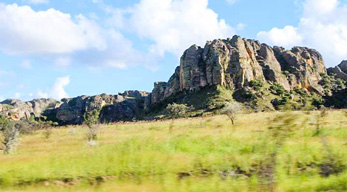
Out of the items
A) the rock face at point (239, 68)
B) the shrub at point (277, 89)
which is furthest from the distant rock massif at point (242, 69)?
the shrub at point (277, 89)

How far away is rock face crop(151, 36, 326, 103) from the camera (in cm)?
13125

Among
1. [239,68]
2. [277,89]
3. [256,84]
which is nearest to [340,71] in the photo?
[277,89]

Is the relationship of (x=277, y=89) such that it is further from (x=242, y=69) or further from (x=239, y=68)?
(x=239, y=68)

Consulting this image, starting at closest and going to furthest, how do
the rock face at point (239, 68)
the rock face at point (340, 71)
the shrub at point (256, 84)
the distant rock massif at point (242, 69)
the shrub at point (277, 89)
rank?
the shrub at point (256, 84)
the shrub at point (277, 89)
the rock face at point (239, 68)
the distant rock massif at point (242, 69)
the rock face at point (340, 71)

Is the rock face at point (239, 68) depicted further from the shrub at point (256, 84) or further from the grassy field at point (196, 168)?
the grassy field at point (196, 168)

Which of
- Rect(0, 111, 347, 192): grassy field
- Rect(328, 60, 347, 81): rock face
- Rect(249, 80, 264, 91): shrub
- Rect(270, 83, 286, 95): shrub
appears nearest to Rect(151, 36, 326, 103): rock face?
→ Rect(249, 80, 264, 91): shrub

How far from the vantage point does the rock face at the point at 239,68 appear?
131250 mm

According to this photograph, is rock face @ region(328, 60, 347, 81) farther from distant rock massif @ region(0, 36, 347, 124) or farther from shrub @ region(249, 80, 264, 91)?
shrub @ region(249, 80, 264, 91)

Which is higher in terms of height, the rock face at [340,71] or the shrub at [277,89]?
the rock face at [340,71]

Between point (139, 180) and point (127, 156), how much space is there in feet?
5.42

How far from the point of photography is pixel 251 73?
436 ft

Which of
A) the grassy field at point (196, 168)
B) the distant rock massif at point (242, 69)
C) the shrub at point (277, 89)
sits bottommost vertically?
the grassy field at point (196, 168)

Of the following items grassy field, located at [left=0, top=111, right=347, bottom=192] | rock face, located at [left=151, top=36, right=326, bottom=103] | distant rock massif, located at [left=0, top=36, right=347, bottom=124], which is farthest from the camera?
distant rock massif, located at [left=0, top=36, right=347, bottom=124]

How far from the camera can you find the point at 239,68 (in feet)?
430
